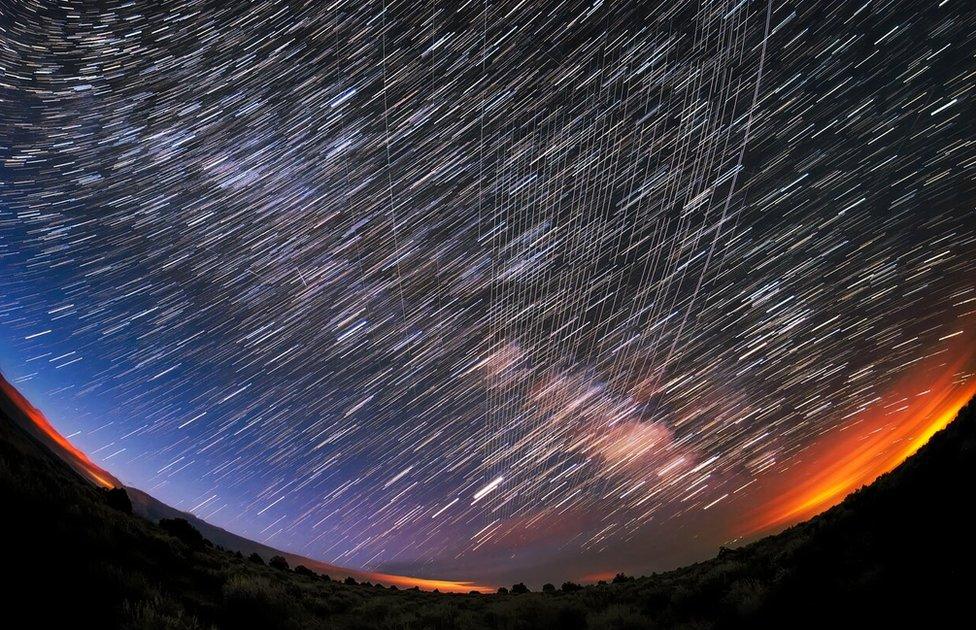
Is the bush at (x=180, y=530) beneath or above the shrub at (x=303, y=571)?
above

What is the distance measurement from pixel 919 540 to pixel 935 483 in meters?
1.55

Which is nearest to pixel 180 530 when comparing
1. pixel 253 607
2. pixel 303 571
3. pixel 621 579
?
pixel 303 571

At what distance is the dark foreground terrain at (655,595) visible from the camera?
3971mm

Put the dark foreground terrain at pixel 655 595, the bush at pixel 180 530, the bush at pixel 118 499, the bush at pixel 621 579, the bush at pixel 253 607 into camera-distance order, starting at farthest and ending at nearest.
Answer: the bush at pixel 621 579 < the bush at pixel 180 530 < the bush at pixel 118 499 < the bush at pixel 253 607 < the dark foreground terrain at pixel 655 595

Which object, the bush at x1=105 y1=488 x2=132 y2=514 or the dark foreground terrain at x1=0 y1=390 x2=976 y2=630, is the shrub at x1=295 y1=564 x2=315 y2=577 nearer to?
→ the bush at x1=105 y1=488 x2=132 y2=514

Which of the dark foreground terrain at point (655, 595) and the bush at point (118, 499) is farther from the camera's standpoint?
the bush at point (118, 499)

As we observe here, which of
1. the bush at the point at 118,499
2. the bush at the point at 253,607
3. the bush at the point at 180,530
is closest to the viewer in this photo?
the bush at the point at 253,607

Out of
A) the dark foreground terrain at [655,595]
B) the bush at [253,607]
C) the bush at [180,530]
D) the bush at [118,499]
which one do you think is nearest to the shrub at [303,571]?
the bush at [180,530]

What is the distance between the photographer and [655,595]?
848cm

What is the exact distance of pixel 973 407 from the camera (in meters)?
7.62

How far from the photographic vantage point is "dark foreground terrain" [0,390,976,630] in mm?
3971

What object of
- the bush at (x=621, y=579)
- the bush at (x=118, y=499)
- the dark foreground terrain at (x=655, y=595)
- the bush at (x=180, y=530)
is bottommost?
the bush at (x=621, y=579)

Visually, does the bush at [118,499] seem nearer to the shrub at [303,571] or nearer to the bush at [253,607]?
the bush at [253,607]

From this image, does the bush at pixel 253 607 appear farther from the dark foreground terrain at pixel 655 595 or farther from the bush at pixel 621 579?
the bush at pixel 621 579
